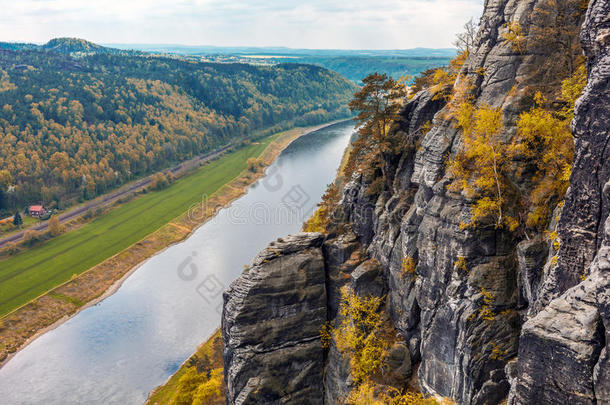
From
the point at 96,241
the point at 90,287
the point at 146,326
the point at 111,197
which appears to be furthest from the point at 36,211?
the point at 146,326

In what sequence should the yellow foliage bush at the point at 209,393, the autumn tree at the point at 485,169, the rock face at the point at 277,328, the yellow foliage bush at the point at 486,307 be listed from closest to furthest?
the yellow foliage bush at the point at 486,307, the autumn tree at the point at 485,169, the rock face at the point at 277,328, the yellow foliage bush at the point at 209,393

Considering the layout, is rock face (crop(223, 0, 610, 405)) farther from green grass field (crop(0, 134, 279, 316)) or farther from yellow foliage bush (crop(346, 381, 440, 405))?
green grass field (crop(0, 134, 279, 316))

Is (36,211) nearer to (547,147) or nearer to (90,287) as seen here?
(90,287)

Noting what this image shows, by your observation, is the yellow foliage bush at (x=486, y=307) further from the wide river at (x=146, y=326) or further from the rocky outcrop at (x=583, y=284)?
the wide river at (x=146, y=326)

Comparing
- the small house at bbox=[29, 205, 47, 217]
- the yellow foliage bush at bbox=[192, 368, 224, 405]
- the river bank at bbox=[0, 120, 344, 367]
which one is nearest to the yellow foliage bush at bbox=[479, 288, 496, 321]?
the yellow foliage bush at bbox=[192, 368, 224, 405]

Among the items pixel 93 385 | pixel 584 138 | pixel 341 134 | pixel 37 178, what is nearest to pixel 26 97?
pixel 37 178

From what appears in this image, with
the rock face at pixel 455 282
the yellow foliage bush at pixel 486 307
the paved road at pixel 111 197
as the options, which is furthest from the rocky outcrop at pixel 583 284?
the paved road at pixel 111 197
